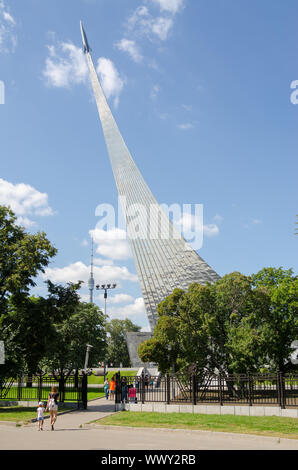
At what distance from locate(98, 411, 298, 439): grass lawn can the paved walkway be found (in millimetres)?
592

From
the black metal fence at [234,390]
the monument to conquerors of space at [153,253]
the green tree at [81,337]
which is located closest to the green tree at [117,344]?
the monument to conquerors of space at [153,253]

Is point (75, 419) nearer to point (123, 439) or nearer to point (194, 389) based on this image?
point (194, 389)

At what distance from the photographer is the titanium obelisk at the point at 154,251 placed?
2012 inches

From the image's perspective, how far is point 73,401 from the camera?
19.9 m

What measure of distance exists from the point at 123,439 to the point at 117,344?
7502cm

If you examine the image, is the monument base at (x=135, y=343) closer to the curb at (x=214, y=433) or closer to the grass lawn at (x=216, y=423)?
the grass lawn at (x=216, y=423)

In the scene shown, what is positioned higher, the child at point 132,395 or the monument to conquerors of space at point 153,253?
the monument to conquerors of space at point 153,253

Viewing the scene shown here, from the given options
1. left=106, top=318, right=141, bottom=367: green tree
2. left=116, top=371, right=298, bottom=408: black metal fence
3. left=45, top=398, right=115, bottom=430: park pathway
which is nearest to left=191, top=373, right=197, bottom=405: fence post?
left=116, top=371, right=298, bottom=408: black metal fence

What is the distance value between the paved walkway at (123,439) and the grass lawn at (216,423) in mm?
592

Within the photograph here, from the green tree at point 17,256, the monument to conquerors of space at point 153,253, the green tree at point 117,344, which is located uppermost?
the monument to conquerors of space at point 153,253

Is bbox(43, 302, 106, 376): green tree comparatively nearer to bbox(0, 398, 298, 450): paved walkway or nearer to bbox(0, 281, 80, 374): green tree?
bbox(0, 281, 80, 374): green tree

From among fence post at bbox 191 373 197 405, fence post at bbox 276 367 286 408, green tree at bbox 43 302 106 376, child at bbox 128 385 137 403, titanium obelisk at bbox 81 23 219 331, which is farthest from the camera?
titanium obelisk at bbox 81 23 219 331

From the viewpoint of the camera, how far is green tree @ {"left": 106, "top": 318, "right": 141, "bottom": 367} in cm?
8175

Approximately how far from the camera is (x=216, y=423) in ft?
42.6
